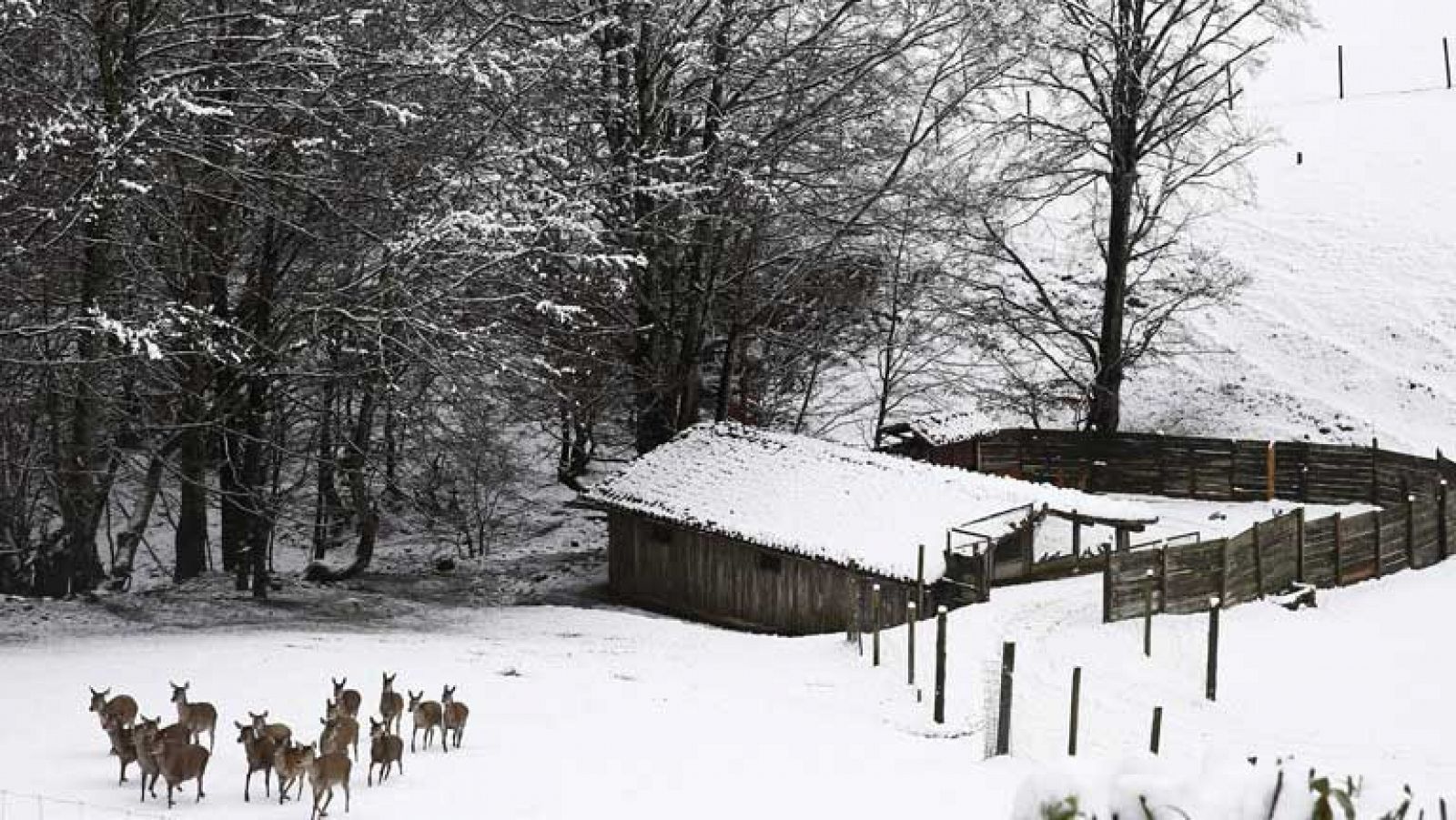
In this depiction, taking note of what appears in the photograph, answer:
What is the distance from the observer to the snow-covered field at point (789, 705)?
1088 cm

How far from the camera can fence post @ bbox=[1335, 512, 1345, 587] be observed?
24.3 metres

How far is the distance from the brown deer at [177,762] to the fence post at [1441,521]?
22.7 m

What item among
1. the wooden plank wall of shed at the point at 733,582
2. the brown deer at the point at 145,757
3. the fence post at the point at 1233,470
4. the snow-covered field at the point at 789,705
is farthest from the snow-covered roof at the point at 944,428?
the brown deer at the point at 145,757

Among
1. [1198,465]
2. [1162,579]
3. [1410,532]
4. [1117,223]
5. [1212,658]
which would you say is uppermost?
[1117,223]

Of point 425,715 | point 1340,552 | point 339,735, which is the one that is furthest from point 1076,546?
point 339,735

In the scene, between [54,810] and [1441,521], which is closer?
[54,810]

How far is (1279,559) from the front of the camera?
77.1ft

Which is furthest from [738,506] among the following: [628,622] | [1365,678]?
[1365,678]

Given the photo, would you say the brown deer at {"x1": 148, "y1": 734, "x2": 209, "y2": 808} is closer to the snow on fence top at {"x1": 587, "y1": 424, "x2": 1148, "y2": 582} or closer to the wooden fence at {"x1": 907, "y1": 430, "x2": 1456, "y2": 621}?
the snow on fence top at {"x1": 587, "y1": 424, "x2": 1148, "y2": 582}

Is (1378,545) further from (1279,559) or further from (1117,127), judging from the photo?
(1117,127)

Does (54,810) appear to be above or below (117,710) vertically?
below

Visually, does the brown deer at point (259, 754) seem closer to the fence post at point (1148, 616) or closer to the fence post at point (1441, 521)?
the fence post at point (1148, 616)

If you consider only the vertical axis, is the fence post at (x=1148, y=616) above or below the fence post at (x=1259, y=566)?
below

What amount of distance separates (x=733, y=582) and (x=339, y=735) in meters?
15.4
